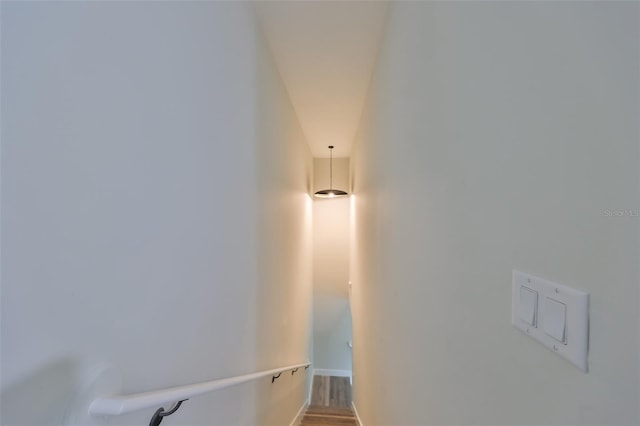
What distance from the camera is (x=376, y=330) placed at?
1955mm

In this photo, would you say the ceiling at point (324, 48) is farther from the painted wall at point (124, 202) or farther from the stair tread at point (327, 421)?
the stair tread at point (327, 421)

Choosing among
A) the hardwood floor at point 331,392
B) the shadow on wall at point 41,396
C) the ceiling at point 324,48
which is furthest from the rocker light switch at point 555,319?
the hardwood floor at point 331,392

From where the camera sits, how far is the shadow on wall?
42cm

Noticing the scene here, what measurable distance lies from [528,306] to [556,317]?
5cm

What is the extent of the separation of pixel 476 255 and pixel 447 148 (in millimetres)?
333

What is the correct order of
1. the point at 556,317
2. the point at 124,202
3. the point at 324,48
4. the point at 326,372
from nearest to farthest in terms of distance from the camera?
the point at 556,317 < the point at 124,202 < the point at 324,48 < the point at 326,372

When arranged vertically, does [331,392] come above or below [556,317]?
below

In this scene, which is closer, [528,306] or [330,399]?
[528,306]

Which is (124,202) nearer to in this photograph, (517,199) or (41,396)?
(41,396)

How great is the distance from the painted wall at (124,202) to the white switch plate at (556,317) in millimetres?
Result: 854

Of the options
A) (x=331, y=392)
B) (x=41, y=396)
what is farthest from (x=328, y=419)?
(x=41, y=396)

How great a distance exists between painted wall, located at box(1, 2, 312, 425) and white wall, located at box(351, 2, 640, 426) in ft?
2.68

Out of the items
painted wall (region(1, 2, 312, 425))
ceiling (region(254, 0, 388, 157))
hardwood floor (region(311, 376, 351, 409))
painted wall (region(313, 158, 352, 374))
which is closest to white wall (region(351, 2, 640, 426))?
ceiling (region(254, 0, 388, 157))

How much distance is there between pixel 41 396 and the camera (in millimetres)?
466
